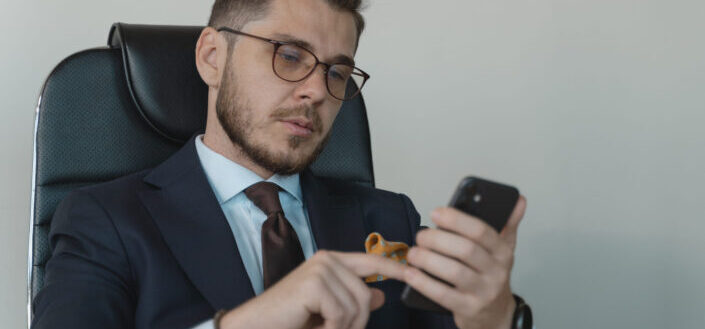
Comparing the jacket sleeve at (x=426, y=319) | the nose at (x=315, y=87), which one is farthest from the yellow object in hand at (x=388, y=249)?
the nose at (x=315, y=87)

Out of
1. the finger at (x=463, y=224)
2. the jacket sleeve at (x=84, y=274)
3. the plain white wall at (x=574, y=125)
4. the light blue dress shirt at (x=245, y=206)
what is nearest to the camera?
the finger at (x=463, y=224)

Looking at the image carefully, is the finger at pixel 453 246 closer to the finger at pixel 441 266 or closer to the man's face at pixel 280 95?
the finger at pixel 441 266

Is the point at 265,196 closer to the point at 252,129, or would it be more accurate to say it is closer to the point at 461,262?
the point at 252,129

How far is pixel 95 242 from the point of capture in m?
1.12

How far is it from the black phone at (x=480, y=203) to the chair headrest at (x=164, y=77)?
26.0 inches

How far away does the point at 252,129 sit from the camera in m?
1.28

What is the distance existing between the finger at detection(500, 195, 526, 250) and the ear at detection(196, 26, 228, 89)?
2.13 ft

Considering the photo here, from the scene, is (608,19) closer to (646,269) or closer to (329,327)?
(646,269)

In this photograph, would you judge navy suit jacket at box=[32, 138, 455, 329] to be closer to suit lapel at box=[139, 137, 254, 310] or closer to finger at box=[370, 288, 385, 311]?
suit lapel at box=[139, 137, 254, 310]

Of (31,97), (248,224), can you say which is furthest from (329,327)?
(31,97)

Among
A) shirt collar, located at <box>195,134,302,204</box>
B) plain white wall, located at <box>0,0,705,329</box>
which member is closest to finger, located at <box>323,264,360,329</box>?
shirt collar, located at <box>195,134,302,204</box>

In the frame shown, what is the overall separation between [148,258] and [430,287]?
0.50 m

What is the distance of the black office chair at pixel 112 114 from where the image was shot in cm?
126

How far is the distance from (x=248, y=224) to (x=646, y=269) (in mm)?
1365
